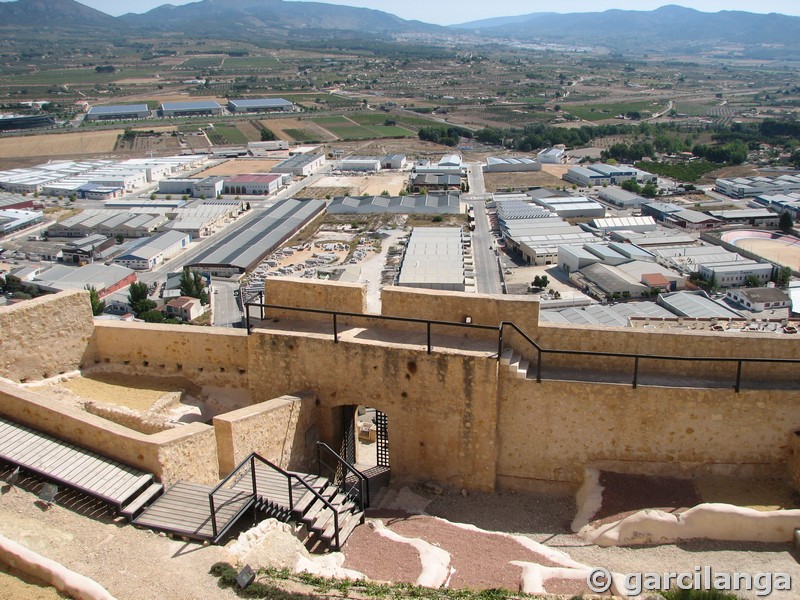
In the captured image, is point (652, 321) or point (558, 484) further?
point (652, 321)

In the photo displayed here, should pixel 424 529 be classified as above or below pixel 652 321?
above

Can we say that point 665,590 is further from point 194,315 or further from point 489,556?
point 194,315

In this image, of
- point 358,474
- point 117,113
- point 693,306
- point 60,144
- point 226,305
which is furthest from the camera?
point 117,113

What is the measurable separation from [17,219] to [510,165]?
61.5 meters

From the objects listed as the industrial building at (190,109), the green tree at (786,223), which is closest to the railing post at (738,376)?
the green tree at (786,223)

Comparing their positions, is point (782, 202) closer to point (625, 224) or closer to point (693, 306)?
point (625, 224)

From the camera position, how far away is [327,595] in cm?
679

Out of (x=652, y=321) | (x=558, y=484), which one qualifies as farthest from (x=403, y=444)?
(x=652, y=321)

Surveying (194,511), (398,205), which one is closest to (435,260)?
(398,205)

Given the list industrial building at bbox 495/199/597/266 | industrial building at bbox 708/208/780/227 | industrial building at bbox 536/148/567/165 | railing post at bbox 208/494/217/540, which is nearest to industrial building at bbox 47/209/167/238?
industrial building at bbox 495/199/597/266

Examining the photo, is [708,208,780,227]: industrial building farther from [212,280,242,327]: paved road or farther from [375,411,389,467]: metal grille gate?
[375,411,389,467]: metal grille gate

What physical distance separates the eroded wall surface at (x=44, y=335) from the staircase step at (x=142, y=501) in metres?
4.58

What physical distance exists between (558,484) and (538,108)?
154 m

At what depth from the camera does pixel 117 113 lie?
14425 centimetres
